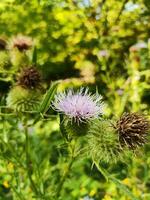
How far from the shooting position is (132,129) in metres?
2.13

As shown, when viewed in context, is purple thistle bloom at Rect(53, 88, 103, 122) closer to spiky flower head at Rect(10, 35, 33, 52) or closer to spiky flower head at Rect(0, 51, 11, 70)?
spiky flower head at Rect(0, 51, 11, 70)

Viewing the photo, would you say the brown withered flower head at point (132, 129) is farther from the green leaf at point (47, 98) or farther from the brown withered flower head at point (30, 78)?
the brown withered flower head at point (30, 78)

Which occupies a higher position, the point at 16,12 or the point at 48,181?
the point at 16,12

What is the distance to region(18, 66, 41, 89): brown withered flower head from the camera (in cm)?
266

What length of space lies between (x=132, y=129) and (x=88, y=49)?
3.10 m

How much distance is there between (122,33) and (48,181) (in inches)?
61.7

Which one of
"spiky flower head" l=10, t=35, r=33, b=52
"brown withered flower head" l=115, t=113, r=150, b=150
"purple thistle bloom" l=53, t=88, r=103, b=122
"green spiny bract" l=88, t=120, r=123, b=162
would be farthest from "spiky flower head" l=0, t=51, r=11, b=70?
"brown withered flower head" l=115, t=113, r=150, b=150

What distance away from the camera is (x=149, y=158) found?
314 centimetres

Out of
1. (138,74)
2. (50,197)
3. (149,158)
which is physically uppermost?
(138,74)

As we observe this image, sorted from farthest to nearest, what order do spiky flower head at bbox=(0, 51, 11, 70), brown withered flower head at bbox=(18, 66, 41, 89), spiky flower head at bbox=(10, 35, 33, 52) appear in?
spiky flower head at bbox=(10, 35, 33, 52) → spiky flower head at bbox=(0, 51, 11, 70) → brown withered flower head at bbox=(18, 66, 41, 89)

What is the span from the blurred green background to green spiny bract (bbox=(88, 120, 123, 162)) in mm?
1703

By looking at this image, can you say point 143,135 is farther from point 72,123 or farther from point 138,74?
point 138,74

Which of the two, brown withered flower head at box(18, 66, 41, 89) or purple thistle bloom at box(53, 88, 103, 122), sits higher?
brown withered flower head at box(18, 66, 41, 89)

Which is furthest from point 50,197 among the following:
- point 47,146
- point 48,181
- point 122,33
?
point 122,33
